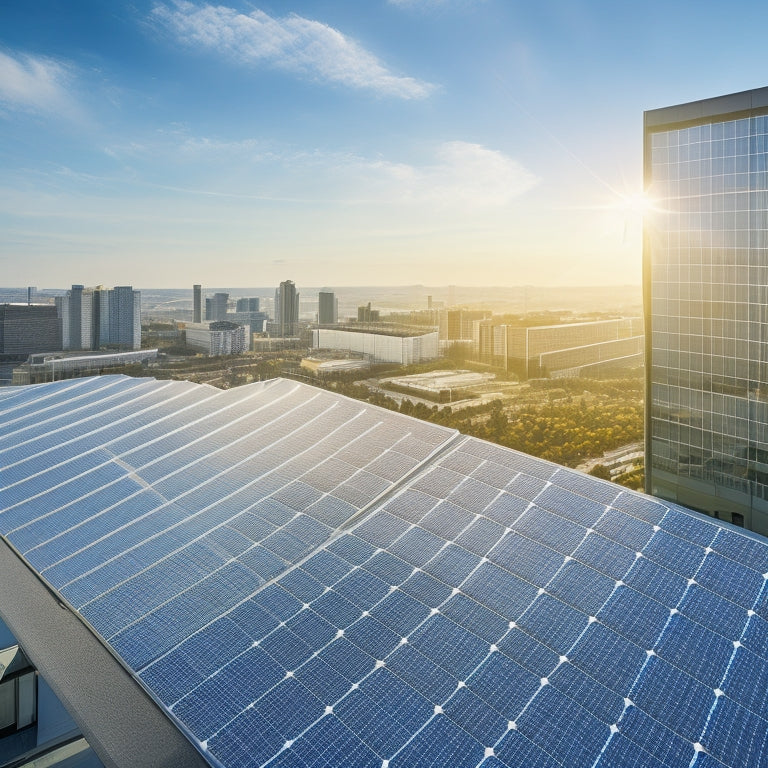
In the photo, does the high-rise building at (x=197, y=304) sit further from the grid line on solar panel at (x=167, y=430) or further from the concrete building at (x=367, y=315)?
the grid line on solar panel at (x=167, y=430)

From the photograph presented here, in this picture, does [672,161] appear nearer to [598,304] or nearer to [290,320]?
[598,304]

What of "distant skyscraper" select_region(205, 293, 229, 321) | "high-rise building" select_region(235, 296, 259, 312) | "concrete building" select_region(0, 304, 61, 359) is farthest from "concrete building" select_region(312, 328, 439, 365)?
"concrete building" select_region(0, 304, 61, 359)

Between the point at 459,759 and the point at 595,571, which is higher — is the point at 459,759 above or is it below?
below

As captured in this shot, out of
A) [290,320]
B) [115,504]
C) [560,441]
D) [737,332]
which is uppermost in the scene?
[290,320]

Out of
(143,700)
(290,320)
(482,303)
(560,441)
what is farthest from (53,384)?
(482,303)

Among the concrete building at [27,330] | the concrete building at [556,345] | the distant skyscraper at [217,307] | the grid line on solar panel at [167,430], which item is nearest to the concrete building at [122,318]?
the concrete building at [27,330]

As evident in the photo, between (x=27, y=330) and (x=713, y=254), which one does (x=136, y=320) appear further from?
(x=713, y=254)
